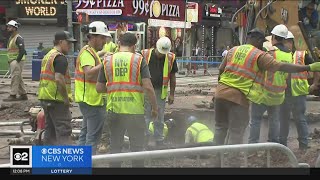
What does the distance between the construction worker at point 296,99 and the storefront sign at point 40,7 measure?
19597mm

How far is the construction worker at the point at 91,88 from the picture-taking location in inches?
248

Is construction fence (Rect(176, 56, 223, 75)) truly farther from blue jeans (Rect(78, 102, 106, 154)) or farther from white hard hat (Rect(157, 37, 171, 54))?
blue jeans (Rect(78, 102, 106, 154))

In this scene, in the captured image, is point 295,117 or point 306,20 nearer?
point 295,117

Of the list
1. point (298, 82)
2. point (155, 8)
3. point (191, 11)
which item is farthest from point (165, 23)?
point (298, 82)

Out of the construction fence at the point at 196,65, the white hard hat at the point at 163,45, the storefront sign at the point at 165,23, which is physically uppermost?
the storefront sign at the point at 165,23

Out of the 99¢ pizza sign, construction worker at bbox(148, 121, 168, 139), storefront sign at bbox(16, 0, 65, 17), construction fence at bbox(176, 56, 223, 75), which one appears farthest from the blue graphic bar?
storefront sign at bbox(16, 0, 65, 17)

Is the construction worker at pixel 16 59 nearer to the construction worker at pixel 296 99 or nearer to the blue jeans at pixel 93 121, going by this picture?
the blue jeans at pixel 93 121

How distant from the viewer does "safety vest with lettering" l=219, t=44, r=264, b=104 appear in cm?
617

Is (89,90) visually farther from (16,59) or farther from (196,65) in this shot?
(196,65)

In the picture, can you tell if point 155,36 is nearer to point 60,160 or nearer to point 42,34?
point 42,34

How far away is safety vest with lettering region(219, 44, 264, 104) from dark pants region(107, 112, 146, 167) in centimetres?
125

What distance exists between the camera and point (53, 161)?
413 cm

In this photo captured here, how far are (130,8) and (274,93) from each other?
18.5 metres

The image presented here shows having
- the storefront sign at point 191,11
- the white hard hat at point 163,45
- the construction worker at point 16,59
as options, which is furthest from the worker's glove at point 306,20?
the storefront sign at point 191,11
